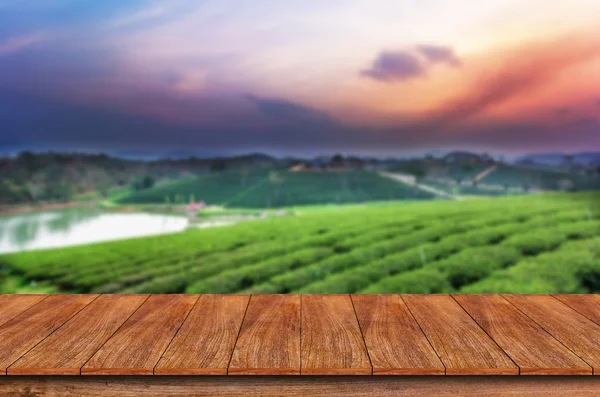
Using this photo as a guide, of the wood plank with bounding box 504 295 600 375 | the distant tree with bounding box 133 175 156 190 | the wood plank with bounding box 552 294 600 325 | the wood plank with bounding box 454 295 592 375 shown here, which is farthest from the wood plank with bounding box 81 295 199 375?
the distant tree with bounding box 133 175 156 190

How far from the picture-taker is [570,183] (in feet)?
15.0

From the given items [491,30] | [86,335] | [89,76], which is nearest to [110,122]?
[89,76]

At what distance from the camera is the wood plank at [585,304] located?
2.21m

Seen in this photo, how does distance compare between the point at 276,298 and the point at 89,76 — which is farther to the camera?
the point at 89,76

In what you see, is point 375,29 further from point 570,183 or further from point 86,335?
point 86,335

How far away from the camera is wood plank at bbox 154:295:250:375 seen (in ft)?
5.31

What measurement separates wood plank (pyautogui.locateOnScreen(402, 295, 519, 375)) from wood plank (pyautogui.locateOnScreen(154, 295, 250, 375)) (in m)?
0.68

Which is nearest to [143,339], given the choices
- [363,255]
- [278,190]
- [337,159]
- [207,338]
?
[207,338]

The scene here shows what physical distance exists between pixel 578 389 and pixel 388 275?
8.41ft

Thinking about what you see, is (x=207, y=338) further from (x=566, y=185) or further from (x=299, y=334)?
(x=566, y=185)

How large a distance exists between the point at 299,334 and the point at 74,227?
2.88m

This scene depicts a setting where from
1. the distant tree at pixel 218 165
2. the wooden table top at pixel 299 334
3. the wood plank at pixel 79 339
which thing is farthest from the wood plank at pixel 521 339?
the distant tree at pixel 218 165

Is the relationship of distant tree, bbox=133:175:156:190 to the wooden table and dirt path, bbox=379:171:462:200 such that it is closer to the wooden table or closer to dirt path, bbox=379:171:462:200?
dirt path, bbox=379:171:462:200

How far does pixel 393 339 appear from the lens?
185 cm
